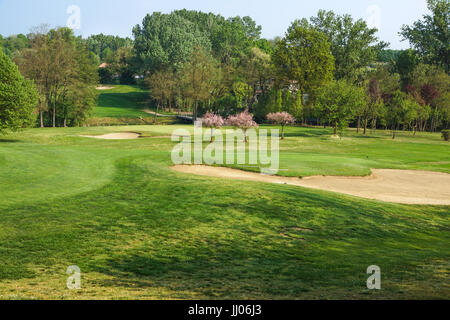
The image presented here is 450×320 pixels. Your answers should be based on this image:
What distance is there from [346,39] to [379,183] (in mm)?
79775

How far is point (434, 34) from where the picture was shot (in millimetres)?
95875

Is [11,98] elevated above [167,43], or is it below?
below

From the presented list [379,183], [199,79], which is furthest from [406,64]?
[379,183]

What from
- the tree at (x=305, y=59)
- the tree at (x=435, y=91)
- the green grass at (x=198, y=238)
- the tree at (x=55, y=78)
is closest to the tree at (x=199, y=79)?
the tree at (x=305, y=59)

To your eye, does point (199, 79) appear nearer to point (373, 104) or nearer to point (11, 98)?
point (373, 104)

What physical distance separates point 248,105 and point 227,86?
852 cm

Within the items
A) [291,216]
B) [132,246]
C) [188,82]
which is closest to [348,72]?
[188,82]

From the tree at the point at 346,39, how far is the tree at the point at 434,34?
12164 mm

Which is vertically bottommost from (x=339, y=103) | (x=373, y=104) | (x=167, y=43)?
(x=339, y=103)

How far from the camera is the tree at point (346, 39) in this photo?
9231 cm

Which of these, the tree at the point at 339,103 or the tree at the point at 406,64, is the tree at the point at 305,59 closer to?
the tree at the point at 339,103

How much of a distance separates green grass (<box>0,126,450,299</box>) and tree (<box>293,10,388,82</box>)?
8206 centimetres

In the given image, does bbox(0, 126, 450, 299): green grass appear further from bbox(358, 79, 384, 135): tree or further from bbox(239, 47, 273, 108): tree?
bbox(239, 47, 273, 108): tree
